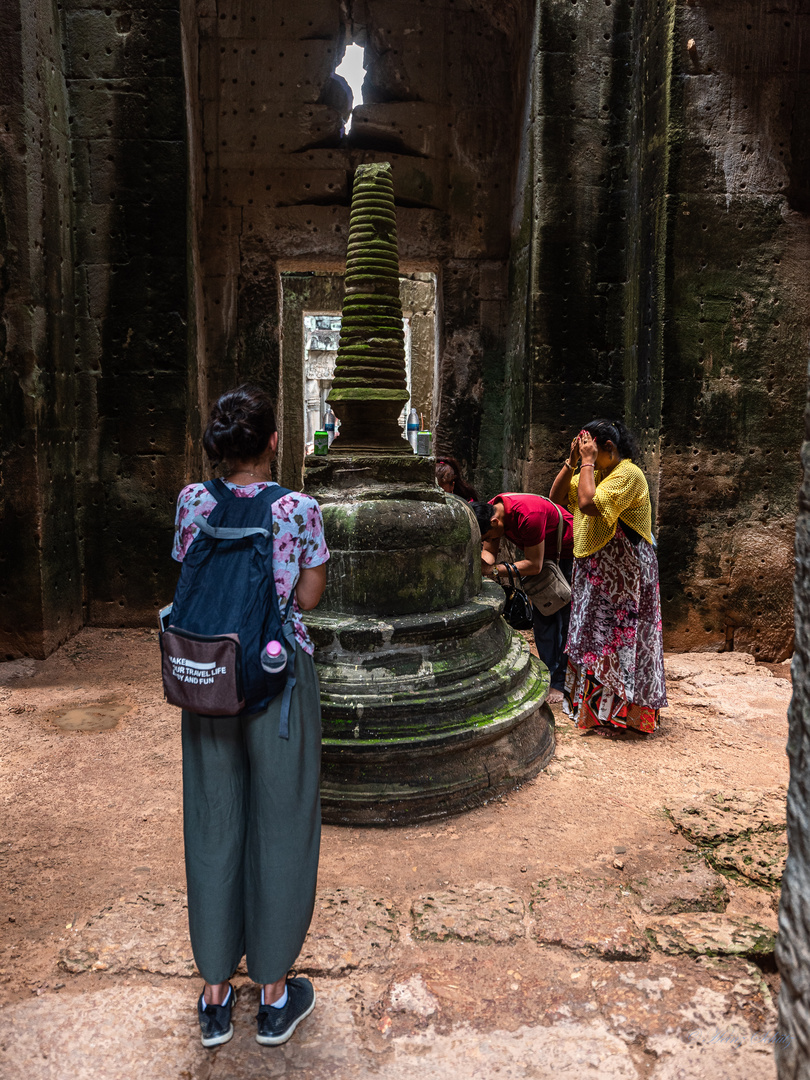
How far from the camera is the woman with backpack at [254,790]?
2.11 m

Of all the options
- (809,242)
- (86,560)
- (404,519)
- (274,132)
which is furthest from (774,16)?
(86,560)

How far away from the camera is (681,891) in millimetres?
2932

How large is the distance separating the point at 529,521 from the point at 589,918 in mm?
2408

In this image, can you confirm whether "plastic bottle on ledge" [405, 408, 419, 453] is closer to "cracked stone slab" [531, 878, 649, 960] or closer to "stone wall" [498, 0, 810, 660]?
"stone wall" [498, 0, 810, 660]

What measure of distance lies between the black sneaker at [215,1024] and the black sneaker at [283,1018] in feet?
0.27

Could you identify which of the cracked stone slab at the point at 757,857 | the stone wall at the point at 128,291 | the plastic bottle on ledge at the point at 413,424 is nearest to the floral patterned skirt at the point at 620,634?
the cracked stone slab at the point at 757,857

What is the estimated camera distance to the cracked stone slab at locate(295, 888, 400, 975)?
2557mm

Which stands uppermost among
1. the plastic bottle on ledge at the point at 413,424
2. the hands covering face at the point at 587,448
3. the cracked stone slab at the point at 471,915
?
the plastic bottle on ledge at the point at 413,424

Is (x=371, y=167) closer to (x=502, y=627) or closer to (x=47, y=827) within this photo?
(x=502, y=627)

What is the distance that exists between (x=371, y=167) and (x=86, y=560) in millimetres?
3925

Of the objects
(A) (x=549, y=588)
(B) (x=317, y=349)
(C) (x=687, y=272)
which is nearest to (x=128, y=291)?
(A) (x=549, y=588)

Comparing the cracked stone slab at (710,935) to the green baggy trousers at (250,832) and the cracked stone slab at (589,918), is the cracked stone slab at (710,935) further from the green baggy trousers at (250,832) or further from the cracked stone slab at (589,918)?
the green baggy trousers at (250,832)

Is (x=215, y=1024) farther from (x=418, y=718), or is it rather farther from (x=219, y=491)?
(x=418, y=718)

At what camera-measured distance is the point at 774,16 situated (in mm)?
5883
